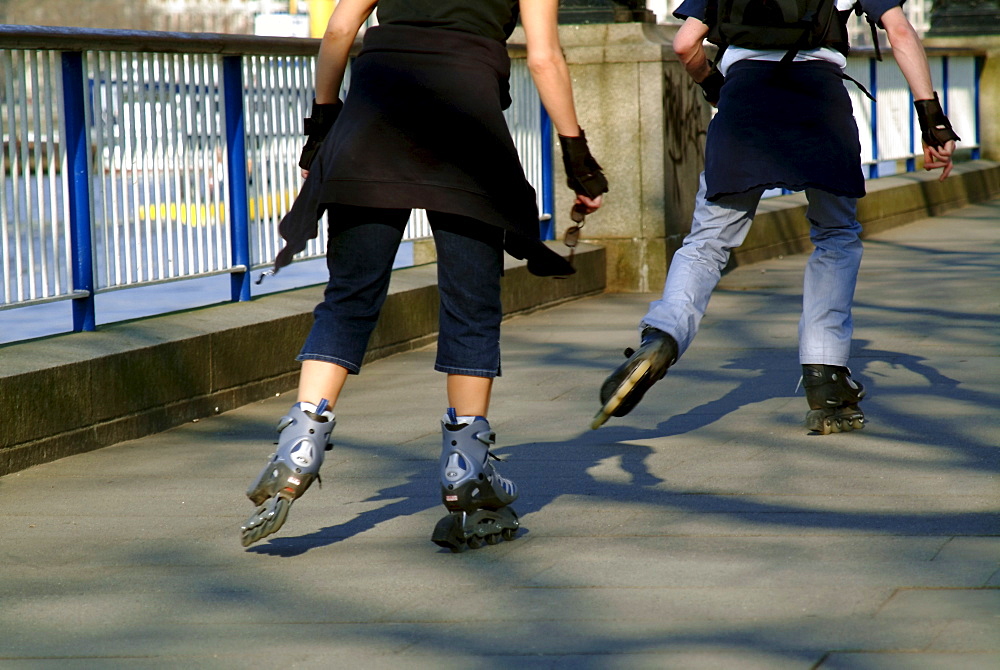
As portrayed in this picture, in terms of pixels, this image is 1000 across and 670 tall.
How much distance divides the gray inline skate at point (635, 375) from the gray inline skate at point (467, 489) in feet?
1.15

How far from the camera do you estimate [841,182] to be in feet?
15.7

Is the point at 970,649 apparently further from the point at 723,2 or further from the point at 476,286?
the point at 723,2

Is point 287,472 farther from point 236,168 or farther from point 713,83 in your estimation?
point 236,168

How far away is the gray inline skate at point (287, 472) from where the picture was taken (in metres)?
3.55

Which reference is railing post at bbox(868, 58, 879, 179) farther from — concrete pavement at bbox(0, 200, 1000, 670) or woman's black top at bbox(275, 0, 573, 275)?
woman's black top at bbox(275, 0, 573, 275)

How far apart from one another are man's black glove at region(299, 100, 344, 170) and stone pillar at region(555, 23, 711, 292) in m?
5.56

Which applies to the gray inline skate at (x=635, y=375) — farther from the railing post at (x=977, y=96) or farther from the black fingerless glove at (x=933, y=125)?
the railing post at (x=977, y=96)

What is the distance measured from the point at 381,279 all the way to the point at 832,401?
1951 millimetres

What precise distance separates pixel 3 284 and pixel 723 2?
2595 millimetres

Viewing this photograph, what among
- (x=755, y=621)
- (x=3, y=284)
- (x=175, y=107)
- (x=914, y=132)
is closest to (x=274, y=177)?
(x=175, y=107)

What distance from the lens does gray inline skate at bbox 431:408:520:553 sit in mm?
3736

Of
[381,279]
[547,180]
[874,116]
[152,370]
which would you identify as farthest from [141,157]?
[874,116]

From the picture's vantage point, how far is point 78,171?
5559 millimetres

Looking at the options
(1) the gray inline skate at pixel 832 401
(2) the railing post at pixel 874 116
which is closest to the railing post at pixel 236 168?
(1) the gray inline skate at pixel 832 401
